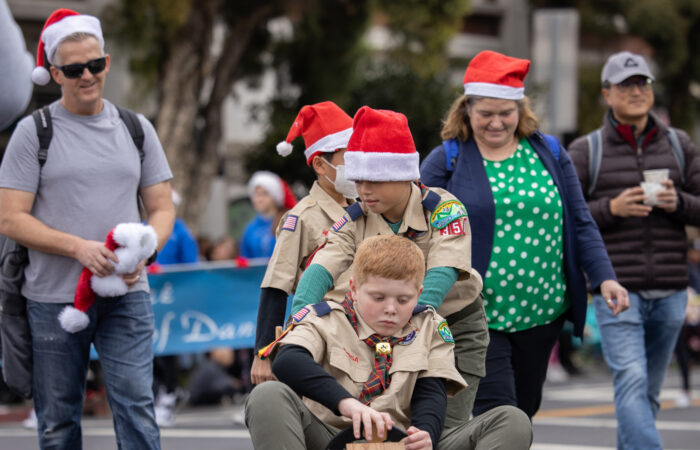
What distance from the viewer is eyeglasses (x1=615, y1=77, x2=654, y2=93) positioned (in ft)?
21.7

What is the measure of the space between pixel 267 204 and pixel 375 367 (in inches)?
279

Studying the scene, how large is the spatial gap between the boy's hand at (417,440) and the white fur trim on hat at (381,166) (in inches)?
42.1

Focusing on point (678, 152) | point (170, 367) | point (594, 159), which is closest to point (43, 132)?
point (594, 159)

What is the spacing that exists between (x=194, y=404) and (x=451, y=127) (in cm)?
797

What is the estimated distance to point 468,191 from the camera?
5.51 m

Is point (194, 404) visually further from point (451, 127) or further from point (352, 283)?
point (352, 283)

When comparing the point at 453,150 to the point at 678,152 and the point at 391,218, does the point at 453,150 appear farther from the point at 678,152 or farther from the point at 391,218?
the point at 678,152

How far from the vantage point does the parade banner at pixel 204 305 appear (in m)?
12.0

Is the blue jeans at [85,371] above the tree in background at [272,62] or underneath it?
underneath

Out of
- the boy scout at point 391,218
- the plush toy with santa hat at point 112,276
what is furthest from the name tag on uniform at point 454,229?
the plush toy with santa hat at point 112,276

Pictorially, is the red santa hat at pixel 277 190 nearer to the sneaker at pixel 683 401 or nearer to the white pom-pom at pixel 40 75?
the sneaker at pixel 683 401

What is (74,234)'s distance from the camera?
17.3 feet

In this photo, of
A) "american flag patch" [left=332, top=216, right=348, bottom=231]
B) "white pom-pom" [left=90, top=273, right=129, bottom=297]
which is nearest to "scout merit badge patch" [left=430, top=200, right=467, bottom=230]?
"american flag patch" [left=332, top=216, right=348, bottom=231]

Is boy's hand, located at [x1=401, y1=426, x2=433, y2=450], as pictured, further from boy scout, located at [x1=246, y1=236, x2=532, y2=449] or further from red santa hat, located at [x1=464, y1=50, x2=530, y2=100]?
red santa hat, located at [x1=464, y1=50, x2=530, y2=100]
